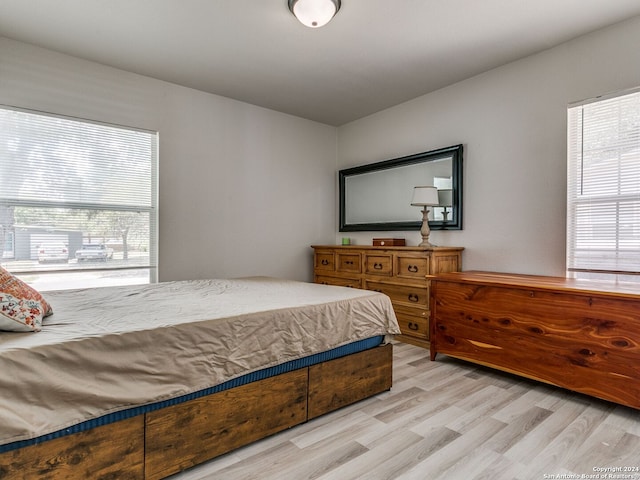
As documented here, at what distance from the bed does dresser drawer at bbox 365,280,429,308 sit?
3.43 feet

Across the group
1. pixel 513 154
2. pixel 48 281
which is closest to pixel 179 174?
pixel 48 281

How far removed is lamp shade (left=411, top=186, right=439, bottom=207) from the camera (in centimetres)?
341

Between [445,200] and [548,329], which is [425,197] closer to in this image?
[445,200]

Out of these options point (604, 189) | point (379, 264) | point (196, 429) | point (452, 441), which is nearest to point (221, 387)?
point (196, 429)

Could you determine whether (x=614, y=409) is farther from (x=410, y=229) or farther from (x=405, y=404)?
(x=410, y=229)

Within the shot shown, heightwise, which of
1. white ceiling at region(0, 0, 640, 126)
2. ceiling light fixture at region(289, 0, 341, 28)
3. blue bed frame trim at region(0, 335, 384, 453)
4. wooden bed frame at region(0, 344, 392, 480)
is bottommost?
wooden bed frame at region(0, 344, 392, 480)

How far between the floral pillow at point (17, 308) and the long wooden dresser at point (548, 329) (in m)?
2.53

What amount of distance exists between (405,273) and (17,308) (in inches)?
112

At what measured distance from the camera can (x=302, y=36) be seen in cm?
265

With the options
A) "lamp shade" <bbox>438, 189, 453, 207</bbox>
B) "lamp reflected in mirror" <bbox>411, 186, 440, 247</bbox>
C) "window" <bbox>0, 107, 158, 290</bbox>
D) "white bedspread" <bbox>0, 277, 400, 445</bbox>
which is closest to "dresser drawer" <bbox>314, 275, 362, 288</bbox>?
"lamp reflected in mirror" <bbox>411, 186, 440, 247</bbox>

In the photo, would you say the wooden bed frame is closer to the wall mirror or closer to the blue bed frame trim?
the blue bed frame trim

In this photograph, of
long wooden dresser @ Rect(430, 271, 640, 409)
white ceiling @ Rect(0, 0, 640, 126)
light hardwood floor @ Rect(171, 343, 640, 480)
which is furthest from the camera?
white ceiling @ Rect(0, 0, 640, 126)

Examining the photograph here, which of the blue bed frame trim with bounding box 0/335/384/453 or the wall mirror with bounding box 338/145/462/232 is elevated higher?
the wall mirror with bounding box 338/145/462/232

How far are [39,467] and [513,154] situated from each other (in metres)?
3.55
